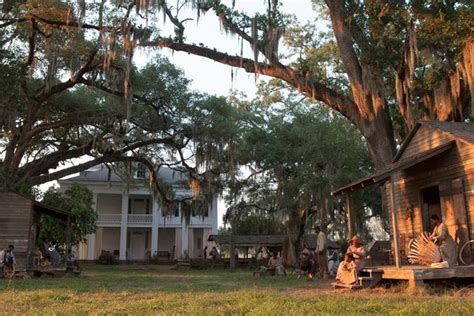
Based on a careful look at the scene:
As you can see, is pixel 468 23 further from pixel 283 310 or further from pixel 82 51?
pixel 82 51

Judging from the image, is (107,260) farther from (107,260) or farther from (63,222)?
(63,222)

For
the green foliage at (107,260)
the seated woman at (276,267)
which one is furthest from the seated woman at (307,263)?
the green foliage at (107,260)

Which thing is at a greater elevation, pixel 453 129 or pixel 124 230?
pixel 453 129

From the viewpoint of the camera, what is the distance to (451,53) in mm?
14375

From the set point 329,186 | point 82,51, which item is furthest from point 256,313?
point 329,186

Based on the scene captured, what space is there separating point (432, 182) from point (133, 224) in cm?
2906

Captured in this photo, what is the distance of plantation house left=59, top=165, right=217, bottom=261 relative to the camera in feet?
123

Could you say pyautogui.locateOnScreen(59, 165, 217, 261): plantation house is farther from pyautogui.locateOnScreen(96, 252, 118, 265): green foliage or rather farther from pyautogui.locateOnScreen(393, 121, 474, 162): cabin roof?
pyautogui.locateOnScreen(393, 121, 474, 162): cabin roof

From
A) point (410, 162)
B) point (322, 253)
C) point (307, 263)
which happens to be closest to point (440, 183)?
point (410, 162)

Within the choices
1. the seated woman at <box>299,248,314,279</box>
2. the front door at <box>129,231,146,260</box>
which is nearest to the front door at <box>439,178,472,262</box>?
the seated woman at <box>299,248,314,279</box>

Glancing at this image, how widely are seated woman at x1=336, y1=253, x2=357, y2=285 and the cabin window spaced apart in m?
3.01

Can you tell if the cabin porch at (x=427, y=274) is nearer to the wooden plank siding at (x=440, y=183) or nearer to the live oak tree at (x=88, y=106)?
the wooden plank siding at (x=440, y=183)

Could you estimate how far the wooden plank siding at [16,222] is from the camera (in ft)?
58.9

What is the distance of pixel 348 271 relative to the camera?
10.7 meters
